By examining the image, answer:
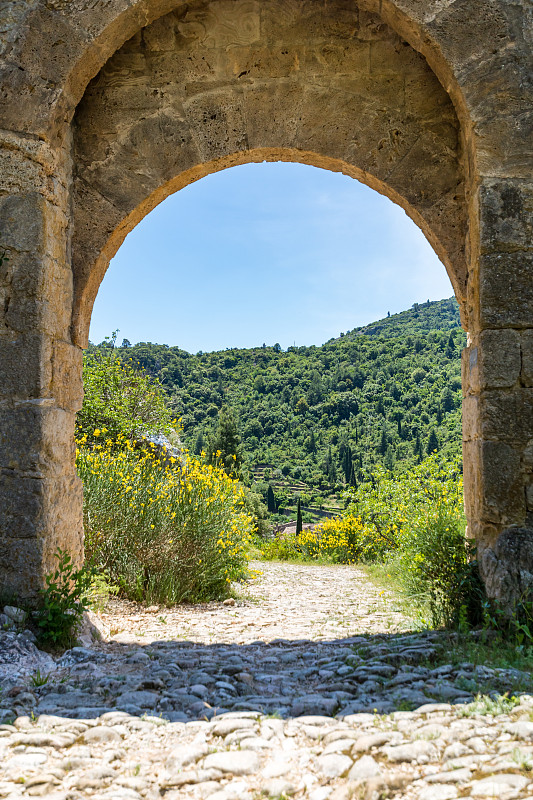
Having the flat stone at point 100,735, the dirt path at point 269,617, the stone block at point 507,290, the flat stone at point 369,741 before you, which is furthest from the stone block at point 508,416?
the flat stone at point 100,735

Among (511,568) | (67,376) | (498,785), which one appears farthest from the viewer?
(67,376)

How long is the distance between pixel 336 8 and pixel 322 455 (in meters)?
33.9

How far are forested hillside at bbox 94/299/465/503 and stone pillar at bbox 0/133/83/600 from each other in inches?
1017

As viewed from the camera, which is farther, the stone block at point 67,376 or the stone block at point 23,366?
the stone block at point 67,376

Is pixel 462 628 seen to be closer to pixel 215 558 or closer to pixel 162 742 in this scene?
pixel 162 742

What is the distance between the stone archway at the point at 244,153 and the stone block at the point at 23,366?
1 cm

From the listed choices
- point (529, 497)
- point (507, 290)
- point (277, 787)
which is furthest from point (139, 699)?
point (507, 290)

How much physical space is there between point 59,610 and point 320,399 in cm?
3598

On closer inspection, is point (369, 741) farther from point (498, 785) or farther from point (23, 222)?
point (23, 222)

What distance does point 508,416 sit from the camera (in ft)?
11.3

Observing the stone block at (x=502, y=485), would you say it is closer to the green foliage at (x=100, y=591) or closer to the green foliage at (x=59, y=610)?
the green foliage at (x=59, y=610)

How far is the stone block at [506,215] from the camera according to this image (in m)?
3.53

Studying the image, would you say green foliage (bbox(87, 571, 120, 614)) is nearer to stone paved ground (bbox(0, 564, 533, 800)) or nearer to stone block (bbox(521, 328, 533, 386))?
stone paved ground (bbox(0, 564, 533, 800))

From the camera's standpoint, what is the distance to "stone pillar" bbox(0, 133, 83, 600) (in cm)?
351
